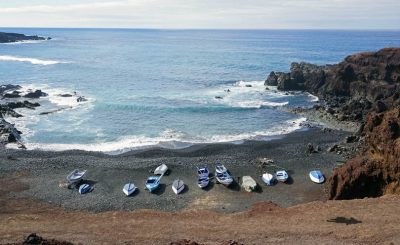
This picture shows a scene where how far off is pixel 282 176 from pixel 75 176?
20.7 m

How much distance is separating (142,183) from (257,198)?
11.5m

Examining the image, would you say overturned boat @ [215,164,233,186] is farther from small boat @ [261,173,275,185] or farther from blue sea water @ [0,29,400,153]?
blue sea water @ [0,29,400,153]

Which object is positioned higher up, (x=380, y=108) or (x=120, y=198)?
(x=380, y=108)

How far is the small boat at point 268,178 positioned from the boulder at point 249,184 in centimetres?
129

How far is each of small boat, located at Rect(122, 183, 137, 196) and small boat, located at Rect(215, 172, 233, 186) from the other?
824cm

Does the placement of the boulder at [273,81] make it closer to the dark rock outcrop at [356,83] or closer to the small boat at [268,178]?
the dark rock outcrop at [356,83]

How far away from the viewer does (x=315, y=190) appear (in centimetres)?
4081

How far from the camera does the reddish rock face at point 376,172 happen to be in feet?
117

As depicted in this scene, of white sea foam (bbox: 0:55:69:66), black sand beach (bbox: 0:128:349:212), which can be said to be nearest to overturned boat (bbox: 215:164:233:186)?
black sand beach (bbox: 0:128:349:212)

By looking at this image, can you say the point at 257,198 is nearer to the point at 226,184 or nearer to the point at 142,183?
the point at 226,184

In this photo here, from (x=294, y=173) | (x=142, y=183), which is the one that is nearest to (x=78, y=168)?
(x=142, y=183)

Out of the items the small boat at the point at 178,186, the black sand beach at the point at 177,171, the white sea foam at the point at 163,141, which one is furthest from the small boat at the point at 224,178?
the white sea foam at the point at 163,141

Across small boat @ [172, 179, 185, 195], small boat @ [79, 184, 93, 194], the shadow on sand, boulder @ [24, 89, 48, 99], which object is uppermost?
boulder @ [24, 89, 48, 99]

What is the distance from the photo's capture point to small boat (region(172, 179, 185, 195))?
40.6m
